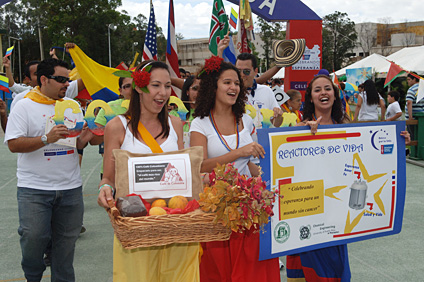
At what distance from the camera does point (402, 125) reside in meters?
3.54

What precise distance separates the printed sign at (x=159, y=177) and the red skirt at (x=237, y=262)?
0.69 metres

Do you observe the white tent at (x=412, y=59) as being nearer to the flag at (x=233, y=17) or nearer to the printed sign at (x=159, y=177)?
the flag at (x=233, y=17)

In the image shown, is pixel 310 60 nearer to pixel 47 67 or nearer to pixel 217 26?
pixel 217 26

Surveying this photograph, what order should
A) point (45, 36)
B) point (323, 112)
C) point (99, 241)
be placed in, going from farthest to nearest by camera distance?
point (45, 36) → point (99, 241) → point (323, 112)

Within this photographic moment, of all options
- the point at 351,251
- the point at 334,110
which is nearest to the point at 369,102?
the point at 351,251

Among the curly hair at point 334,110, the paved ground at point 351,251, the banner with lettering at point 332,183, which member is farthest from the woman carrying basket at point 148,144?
the paved ground at point 351,251

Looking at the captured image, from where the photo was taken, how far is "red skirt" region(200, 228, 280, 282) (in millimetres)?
3023

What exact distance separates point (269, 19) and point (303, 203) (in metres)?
8.50

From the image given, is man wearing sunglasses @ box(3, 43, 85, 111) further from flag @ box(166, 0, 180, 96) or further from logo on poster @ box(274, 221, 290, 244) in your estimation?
logo on poster @ box(274, 221, 290, 244)

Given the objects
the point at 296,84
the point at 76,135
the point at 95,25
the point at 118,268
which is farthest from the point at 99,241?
the point at 95,25

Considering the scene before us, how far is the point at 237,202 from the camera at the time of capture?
2.35m

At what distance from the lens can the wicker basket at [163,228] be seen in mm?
2182

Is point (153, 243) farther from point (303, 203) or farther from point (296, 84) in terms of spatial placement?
point (296, 84)

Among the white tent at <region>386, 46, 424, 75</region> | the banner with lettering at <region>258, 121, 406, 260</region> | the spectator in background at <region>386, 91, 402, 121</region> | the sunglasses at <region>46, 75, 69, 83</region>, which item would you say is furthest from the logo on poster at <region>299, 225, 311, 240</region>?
the white tent at <region>386, 46, 424, 75</region>
